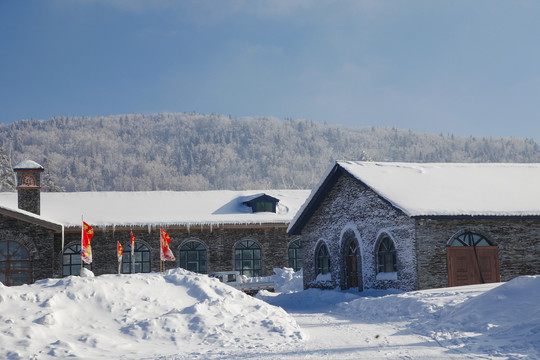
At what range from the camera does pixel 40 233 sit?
2647 centimetres

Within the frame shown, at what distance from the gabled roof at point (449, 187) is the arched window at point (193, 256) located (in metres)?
7.09

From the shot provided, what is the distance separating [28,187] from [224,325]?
21677 millimetres

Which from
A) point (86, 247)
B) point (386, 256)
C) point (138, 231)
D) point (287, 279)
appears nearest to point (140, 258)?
point (138, 231)

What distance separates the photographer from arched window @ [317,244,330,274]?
24.6 meters

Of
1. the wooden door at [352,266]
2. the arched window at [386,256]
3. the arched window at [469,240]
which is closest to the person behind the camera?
the arched window at [469,240]

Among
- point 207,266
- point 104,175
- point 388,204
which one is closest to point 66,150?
point 104,175

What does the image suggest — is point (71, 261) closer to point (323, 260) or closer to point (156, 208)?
point (156, 208)

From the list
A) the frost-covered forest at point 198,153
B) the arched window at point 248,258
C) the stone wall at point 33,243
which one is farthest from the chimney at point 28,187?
the frost-covered forest at point 198,153

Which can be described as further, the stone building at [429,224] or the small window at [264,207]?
the small window at [264,207]

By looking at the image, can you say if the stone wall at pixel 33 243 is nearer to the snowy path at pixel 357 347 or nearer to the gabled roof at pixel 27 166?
the gabled roof at pixel 27 166

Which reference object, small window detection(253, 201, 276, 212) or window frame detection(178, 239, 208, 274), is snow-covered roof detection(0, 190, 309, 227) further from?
window frame detection(178, 239, 208, 274)

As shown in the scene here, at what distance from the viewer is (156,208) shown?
3091cm

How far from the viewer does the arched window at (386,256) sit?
64.1ft

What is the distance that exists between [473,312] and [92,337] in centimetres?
705
